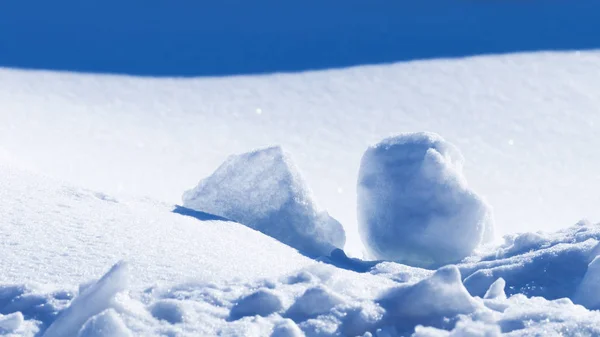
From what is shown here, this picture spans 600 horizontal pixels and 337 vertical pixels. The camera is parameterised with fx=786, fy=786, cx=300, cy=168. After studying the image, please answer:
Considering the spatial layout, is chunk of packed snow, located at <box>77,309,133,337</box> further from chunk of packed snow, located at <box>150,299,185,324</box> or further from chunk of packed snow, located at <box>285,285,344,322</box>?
chunk of packed snow, located at <box>285,285,344,322</box>

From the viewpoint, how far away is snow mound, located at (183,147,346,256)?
4.29 metres

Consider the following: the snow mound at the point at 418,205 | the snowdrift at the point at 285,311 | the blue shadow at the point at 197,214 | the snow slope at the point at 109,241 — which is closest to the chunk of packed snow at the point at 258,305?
the snowdrift at the point at 285,311

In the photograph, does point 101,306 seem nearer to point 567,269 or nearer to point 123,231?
point 123,231

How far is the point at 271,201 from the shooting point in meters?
4.37

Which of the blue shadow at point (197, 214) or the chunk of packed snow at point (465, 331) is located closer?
the chunk of packed snow at point (465, 331)

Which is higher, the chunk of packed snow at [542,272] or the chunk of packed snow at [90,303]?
the chunk of packed snow at [542,272]

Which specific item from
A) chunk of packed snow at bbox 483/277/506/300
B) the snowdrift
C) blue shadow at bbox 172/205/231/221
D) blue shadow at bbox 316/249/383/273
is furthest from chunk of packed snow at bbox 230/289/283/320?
blue shadow at bbox 172/205/231/221

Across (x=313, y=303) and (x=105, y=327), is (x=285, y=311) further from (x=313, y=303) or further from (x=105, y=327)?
(x=105, y=327)

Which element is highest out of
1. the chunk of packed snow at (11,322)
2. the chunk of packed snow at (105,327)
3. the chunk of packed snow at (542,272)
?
the chunk of packed snow at (542,272)

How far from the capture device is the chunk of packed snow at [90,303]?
2.20 meters

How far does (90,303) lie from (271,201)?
2.18m

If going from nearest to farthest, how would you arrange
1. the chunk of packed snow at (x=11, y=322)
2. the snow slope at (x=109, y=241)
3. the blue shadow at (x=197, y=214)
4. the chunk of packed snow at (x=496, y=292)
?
the chunk of packed snow at (x=11, y=322), the chunk of packed snow at (x=496, y=292), the snow slope at (x=109, y=241), the blue shadow at (x=197, y=214)

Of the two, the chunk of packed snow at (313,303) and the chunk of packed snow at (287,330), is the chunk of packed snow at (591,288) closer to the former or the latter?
the chunk of packed snow at (313,303)

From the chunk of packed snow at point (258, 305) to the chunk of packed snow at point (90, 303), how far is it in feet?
1.13
